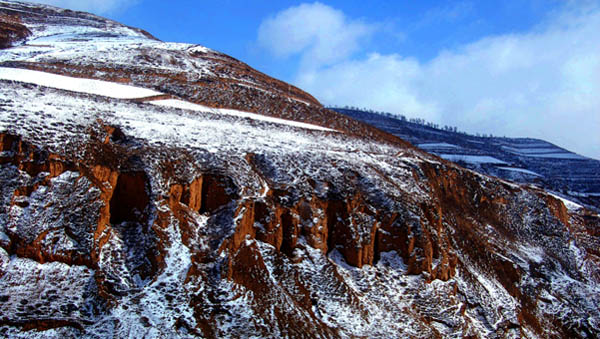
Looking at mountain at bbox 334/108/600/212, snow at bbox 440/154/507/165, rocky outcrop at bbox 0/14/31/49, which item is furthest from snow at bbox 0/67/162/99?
snow at bbox 440/154/507/165

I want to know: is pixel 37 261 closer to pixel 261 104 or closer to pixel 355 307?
pixel 355 307

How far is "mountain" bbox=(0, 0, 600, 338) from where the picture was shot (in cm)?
1772

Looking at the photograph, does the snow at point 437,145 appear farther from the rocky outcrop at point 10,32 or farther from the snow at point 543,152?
the rocky outcrop at point 10,32

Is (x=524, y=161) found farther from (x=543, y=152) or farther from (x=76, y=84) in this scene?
(x=76, y=84)

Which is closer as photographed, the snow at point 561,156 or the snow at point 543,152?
the snow at point 561,156

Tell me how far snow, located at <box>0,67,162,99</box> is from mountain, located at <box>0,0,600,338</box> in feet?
0.91

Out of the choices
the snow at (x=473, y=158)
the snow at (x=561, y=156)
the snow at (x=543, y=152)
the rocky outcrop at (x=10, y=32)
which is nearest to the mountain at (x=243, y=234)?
the rocky outcrop at (x=10, y=32)

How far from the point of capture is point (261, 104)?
42438 mm

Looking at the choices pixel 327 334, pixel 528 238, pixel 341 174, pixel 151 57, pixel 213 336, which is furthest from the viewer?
pixel 151 57

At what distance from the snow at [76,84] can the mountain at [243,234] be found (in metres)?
0.28

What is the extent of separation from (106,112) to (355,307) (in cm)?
1788

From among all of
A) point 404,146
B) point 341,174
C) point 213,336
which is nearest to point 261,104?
point 404,146

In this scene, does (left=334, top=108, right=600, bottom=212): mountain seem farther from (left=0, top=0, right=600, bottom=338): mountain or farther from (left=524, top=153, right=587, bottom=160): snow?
(left=0, top=0, right=600, bottom=338): mountain

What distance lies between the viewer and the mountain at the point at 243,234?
17.7 meters
